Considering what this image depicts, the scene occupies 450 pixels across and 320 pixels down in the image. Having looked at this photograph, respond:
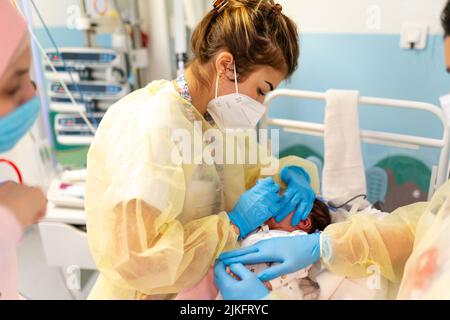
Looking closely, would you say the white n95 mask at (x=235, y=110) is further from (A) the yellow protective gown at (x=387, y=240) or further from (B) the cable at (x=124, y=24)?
(B) the cable at (x=124, y=24)

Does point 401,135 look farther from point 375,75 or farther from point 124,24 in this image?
point 124,24

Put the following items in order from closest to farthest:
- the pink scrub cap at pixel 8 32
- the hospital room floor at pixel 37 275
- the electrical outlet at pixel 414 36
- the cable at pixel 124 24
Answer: the pink scrub cap at pixel 8 32, the hospital room floor at pixel 37 275, the electrical outlet at pixel 414 36, the cable at pixel 124 24

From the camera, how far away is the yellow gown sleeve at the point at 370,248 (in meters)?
0.94

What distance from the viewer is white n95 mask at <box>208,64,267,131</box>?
1.11 m

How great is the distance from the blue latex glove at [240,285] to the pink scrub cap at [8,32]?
24.1 inches

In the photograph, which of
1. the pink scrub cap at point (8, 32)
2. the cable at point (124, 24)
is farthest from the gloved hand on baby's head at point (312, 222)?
the cable at point (124, 24)

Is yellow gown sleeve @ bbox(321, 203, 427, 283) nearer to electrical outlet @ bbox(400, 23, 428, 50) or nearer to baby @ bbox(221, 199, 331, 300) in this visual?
baby @ bbox(221, 199, 331, 300)

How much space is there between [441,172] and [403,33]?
20.4 inches

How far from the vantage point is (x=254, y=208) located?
114 centimetres

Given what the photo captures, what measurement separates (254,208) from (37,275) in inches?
22.9

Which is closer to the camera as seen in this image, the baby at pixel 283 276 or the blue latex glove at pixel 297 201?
the baby at pixel 283 276

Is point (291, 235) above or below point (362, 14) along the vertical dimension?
below

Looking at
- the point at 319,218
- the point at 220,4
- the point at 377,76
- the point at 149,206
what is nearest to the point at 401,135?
the point at 377,76

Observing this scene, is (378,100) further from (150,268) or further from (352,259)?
(150,268)
